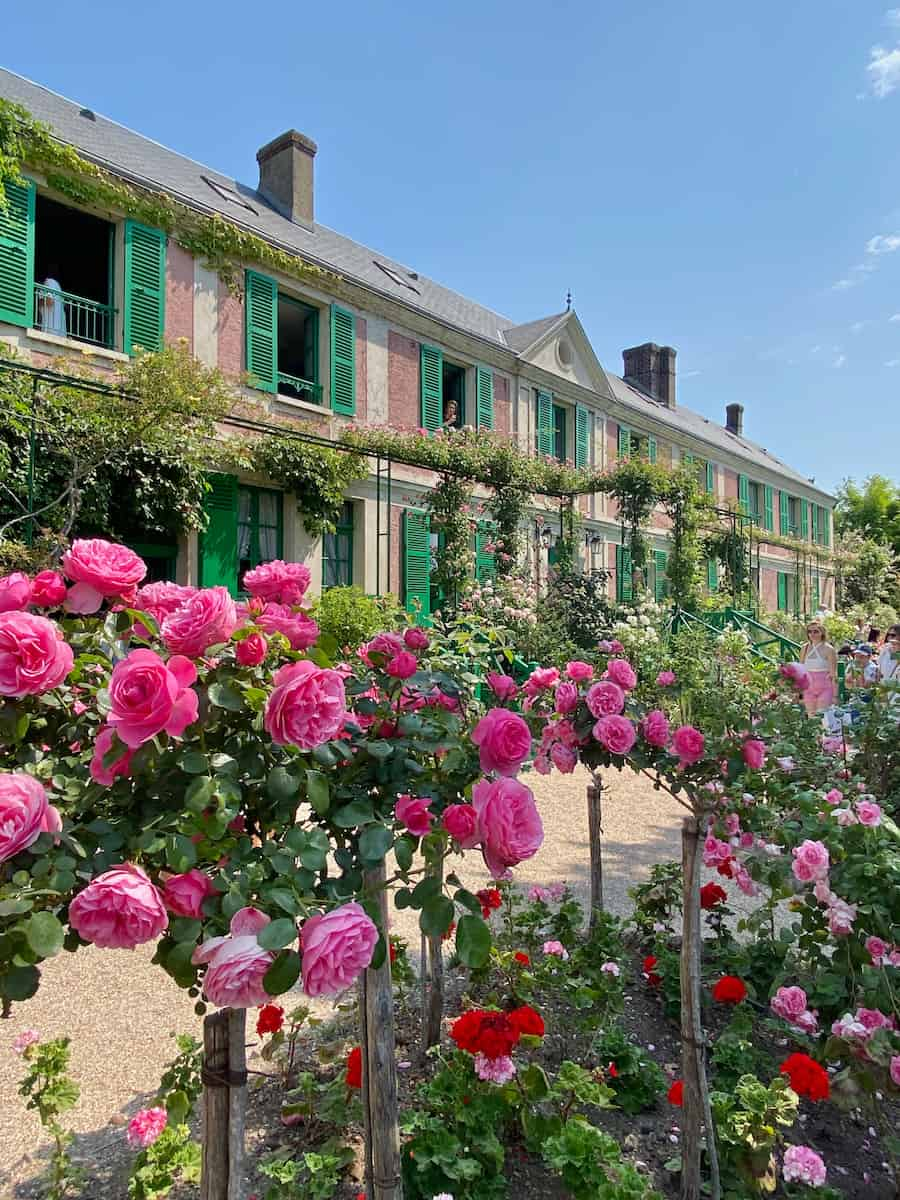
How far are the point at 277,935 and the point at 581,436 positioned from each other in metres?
16.1

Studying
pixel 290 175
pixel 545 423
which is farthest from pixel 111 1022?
pixel 545 423

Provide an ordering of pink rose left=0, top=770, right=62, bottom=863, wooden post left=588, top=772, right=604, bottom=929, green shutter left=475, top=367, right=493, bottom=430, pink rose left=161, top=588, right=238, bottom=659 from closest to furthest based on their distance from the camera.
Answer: pink rose left=0, top=770, right=62, bottom=863 → pink rose left=161, top=588, right=238, bottom=659 → wooden post left=588, top=772, right=604, bottom=929 → green shutter left=475, top=367, right=493, bottom=430

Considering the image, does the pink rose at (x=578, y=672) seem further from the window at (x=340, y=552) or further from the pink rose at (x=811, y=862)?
the window at (x=340, y=552)

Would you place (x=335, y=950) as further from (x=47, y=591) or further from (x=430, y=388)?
(x=430, y=388)

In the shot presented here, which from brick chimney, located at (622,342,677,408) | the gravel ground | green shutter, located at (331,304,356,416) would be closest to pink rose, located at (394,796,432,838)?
the gravel ground

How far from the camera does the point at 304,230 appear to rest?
12.5 metres

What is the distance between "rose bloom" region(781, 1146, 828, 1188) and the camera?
159cm

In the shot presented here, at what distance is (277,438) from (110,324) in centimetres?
236

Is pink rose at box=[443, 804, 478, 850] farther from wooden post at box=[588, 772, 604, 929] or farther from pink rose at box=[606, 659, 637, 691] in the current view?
wooden post at box=[588, 772, 604, 929]

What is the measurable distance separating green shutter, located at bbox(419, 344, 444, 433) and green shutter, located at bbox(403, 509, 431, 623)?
5.45 feet

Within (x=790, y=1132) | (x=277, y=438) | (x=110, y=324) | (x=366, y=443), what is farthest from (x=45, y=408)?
(x=790, y=1132)

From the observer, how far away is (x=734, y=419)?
28781 millimetres

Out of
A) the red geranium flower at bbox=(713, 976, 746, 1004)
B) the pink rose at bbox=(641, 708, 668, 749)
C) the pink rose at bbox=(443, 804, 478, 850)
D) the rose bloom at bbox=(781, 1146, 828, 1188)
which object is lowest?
the rose bloom at bbox=(781, 1146, 828, 1188)

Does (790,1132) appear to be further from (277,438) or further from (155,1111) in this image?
(277,438)
